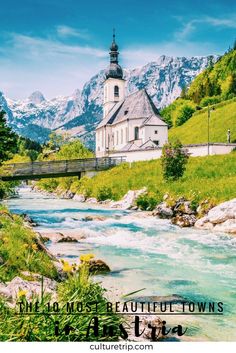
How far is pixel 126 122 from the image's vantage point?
5381 centimetres

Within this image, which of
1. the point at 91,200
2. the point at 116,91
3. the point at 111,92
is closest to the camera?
the point at 91,200

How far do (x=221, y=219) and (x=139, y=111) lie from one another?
124 ft

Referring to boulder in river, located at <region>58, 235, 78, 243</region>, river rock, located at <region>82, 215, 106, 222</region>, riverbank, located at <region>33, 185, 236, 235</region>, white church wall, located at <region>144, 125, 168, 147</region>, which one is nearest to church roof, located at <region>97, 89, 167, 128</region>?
white church wall, located at <region>144, 125, 168, 147</region>

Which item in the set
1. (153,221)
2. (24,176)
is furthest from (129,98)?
(153,221)

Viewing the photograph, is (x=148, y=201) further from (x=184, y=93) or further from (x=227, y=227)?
(x=184, y=93)

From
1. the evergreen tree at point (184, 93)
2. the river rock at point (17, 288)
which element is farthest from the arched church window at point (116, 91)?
the river rock at point (17, 288)

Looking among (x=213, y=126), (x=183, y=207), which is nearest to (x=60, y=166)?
(x=183, y=207)

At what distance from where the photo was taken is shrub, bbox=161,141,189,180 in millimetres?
25375

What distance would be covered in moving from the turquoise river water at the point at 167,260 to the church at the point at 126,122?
990 inches

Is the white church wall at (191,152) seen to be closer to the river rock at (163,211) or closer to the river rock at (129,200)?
the river rock at (129,200)

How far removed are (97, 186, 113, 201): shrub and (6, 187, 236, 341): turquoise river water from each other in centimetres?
938

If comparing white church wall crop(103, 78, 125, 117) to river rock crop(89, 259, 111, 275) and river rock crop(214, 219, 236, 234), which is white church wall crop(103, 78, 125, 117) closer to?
river rock crop(214, 219, 236, 234)

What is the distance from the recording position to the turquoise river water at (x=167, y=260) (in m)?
6.43
